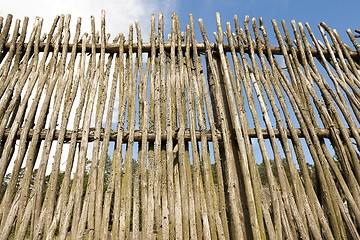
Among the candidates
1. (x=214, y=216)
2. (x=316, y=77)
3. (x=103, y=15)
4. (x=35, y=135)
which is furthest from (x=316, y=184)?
(x=103, y=15)

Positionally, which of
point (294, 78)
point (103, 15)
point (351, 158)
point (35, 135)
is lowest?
point (351, 158)

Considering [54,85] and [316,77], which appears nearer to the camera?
[54,85]

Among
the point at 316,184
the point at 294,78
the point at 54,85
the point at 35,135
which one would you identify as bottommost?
the point at 316,184

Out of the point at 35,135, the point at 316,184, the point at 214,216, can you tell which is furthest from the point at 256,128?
the point at 35,135

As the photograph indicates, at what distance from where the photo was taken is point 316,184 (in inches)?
97.9

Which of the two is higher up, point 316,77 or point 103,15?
Answer: point 103,15

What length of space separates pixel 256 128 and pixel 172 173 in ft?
3.29

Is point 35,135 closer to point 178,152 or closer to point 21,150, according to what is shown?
point 21,150

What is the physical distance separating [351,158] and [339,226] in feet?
2.41

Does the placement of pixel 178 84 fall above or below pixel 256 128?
above

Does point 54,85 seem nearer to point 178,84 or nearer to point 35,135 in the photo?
point 35,135

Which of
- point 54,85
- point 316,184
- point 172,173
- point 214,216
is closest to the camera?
point 214,216

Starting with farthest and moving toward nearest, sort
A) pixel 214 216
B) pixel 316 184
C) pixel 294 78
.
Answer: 1. pixel 294 78
2. pixel 316 184
3. pixel 214 216

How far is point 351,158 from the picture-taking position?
2527 mm
